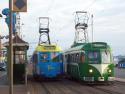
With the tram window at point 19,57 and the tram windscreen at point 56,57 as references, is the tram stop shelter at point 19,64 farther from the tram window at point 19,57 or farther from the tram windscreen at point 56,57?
the tram windscreen at point 56,57

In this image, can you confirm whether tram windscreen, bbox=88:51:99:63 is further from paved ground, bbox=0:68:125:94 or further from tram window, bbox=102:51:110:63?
paved ground, bbox=0:68:125:94

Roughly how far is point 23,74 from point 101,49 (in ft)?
21.1

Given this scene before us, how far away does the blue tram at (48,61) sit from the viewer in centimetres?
4084

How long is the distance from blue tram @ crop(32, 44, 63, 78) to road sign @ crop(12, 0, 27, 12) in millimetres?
24733

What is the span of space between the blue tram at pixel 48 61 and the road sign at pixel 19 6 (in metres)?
24.7

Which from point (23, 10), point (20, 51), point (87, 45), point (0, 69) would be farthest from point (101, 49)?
point (0, 69)

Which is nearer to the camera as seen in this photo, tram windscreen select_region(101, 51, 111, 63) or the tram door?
tram windscreen select_region(101, 51, 111, 63)

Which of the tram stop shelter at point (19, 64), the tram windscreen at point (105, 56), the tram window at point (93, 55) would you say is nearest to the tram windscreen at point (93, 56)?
the tram window at point (93, 55)

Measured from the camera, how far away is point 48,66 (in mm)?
40812

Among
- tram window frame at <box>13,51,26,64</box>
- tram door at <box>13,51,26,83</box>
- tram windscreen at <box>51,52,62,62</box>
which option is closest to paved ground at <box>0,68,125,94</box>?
tram door at <box>13,51,26,83</box>

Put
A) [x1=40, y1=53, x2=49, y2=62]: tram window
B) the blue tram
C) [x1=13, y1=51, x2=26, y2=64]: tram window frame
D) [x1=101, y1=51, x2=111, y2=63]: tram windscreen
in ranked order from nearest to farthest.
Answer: [x1=101, y1=51, x2=111, y2=63]: tram windscreen < [x1=13, y1=51, x2=26, y2=64]: tram window frame < the blue tram < [x1=40, y1=53, x2=49, y2=62]: tram window

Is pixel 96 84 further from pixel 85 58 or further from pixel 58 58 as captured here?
pixel 58 58

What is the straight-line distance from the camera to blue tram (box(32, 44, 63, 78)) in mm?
40844

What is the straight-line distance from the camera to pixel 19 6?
16156 millimetres
